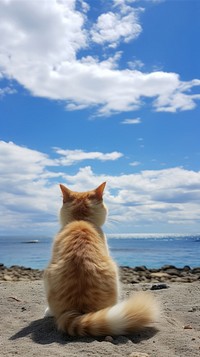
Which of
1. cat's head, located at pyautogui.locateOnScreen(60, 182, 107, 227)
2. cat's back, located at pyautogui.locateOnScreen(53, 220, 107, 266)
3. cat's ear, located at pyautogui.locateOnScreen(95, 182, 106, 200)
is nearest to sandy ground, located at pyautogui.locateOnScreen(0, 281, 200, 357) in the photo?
cat's back, located at pyautogui.locateOnScreen(53, 220, 107, 266)

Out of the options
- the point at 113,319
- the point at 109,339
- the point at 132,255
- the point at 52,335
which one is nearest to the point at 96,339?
the point at 109,339

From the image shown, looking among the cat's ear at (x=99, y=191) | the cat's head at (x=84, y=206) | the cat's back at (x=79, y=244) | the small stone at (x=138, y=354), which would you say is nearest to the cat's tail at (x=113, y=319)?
the small stone at (x=138, y=354)

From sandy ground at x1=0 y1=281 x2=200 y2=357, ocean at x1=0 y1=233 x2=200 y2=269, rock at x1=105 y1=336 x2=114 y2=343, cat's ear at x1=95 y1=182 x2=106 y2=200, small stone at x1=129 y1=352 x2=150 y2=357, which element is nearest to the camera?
small stone at x1=129 y1=352 x2=150 y2=357

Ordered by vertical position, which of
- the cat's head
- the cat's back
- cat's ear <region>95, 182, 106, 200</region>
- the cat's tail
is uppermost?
cat's ear <region>95, 182, 106, 200</region>

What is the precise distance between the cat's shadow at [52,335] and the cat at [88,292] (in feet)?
0.21

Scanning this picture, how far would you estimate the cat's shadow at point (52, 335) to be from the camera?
389 centimetres

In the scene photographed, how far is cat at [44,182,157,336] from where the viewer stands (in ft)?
A: 12.8

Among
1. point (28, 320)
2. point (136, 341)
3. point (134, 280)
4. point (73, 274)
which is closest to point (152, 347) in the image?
point (136, 341)

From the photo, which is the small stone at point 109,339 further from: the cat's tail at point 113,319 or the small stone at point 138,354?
the small stone at point 138,354

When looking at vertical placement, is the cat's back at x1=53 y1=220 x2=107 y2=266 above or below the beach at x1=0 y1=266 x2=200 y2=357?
above

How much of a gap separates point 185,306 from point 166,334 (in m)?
1.58

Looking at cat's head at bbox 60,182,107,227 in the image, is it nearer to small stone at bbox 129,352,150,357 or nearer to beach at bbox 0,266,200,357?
beach at bbox 0,266,200,357

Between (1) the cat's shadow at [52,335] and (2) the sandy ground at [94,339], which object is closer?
(2) the sandy ground at [94,339]

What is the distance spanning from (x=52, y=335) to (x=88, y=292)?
620mm
